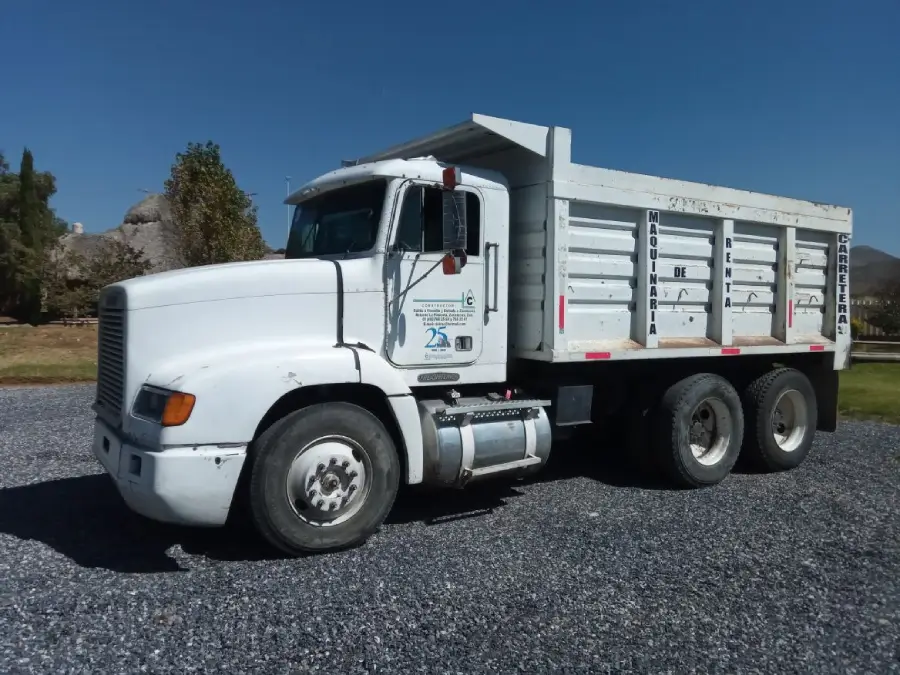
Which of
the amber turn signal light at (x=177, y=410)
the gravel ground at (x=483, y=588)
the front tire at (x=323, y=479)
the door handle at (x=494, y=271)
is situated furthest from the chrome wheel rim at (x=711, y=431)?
the amber turn signal light at (x=177, y=410)

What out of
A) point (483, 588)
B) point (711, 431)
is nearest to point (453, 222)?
point (483, 588)

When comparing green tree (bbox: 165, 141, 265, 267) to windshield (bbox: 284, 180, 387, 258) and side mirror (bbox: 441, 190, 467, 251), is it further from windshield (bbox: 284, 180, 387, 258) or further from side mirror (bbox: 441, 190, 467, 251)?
side mirror (bbox: 441, 190, 467, 251)

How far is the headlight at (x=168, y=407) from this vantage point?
14.4ft

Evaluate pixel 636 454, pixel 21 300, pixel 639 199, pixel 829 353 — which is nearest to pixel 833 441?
pixel 829 353

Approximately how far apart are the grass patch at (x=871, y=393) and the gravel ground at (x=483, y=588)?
17.4 feet

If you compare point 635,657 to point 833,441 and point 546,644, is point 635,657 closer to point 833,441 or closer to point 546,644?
point 546,644

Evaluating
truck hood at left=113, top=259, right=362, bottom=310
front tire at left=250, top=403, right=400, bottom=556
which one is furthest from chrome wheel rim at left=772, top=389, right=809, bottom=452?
truck hood at left=113, top=259, right=362, bottom=310

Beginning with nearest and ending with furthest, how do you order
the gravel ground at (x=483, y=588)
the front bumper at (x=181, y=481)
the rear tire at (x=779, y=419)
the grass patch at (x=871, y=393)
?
the gravel ground at (x=483, y=588) < the front bumper at (x=181, y=481) < the rear tire at (x=779, y=419) < the grass patch at (x=871, y=393)

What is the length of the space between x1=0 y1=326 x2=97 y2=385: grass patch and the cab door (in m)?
12.4

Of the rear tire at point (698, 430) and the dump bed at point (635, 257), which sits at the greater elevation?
the dump bed at point (635, 257)

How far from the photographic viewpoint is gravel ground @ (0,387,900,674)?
11.6 ft

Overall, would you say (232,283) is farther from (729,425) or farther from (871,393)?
(871,393)

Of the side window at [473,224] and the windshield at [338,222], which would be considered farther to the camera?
the side window at [473,224]

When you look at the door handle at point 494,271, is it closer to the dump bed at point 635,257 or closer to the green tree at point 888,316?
the dump bed at point 635,257
